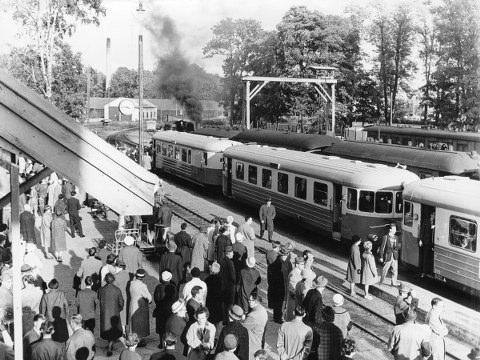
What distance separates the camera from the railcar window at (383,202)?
51.0 ft

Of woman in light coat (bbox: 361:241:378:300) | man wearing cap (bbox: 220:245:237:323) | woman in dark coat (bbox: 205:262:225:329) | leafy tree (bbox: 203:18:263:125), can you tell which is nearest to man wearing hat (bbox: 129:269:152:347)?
woman in dark coat (bbox: 205:262:225:329)

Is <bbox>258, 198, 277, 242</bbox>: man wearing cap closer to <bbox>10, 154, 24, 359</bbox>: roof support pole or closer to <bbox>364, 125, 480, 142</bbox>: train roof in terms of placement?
<bbox>10, 154, 24, 359</bbox>: roof support pole

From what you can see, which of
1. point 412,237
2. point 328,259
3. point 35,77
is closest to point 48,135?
point 412,237

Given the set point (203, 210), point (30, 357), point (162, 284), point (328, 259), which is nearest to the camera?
point (30, 357)

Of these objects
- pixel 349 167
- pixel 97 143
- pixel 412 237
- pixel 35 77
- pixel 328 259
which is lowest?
pixel 328 259

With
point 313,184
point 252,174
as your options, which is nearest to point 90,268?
point 313,184

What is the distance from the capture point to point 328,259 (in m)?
16.1

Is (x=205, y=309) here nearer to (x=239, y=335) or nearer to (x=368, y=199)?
(x=239, y=335)

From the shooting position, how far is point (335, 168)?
56.0 ft

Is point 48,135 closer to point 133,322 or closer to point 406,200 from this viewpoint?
point 133,322

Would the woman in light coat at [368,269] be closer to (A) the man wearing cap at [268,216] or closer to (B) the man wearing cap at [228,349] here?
(A) the man wearing cap at [268,216]

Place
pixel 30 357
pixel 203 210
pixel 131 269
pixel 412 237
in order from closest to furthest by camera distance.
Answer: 1. pixel 30 357
2. pixel 131 269
3. pixel 412 237
4. pixel 203 210

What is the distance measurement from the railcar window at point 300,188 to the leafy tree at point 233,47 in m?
41.7

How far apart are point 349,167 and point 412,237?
3.56 metres
